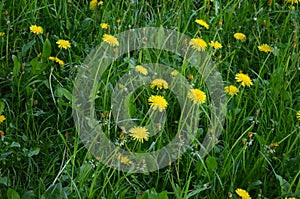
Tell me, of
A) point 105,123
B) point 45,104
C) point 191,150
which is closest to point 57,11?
point 45,104

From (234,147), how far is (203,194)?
0.67 feet

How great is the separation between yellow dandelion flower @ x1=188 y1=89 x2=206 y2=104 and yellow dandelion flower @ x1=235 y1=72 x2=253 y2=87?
0.67ft

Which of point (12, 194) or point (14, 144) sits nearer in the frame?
point (12, 194)

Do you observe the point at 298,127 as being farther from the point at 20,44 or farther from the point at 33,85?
the point at 20,44

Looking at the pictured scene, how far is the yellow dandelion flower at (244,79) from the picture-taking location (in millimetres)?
1855

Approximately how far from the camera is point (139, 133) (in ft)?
5.18

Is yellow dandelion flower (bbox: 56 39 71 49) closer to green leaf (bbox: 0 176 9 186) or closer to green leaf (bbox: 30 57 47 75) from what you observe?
green leaf (bbox: 30 57 47 75)

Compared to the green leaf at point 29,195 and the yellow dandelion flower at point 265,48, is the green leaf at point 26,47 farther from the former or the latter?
the yellow dandelion flower at point 265,48

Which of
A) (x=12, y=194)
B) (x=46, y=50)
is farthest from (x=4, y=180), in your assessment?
(x=46, y=50)

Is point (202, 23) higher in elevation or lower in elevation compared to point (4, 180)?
higher

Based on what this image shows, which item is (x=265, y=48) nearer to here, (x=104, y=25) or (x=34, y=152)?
(x=104, y=25)

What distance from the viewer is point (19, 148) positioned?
5.15 feet

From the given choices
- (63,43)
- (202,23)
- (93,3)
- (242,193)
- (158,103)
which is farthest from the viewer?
(93,3)

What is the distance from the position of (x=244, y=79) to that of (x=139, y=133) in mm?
484
